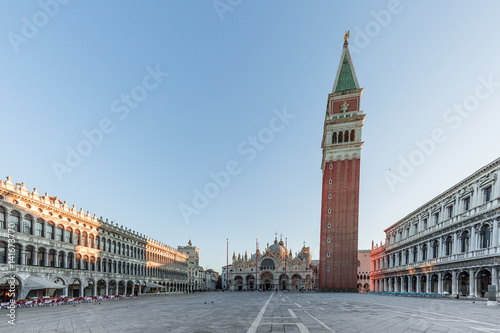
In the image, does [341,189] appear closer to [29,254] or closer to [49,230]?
[49,230]

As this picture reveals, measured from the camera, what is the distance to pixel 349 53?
3152 inches

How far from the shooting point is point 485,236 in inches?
1225

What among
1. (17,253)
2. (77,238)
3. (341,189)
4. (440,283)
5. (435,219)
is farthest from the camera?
(341,189)

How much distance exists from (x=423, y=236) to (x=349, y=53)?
2059 inches

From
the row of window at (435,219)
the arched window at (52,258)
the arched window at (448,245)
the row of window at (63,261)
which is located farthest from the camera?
the arched window at (448,245)

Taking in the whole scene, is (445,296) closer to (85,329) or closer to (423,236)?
(423,236)

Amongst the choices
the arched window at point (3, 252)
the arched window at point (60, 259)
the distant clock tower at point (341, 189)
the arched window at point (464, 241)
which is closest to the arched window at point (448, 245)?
the arched window at point (464, 241)

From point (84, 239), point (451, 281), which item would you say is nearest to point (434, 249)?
point (451, 281)

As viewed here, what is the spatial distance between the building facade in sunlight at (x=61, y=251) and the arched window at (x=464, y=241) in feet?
144

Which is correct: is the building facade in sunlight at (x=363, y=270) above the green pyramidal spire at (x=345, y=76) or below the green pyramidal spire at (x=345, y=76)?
below

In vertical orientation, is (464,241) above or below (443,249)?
above

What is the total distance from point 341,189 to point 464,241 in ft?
113

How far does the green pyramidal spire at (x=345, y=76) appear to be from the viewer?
75.1 meters

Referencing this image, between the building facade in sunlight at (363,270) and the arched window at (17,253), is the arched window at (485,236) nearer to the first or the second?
the arched window at (17,253)
